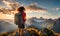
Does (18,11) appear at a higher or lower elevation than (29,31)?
higher

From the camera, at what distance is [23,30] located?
595cm

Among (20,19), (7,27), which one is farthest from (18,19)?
(7,27)

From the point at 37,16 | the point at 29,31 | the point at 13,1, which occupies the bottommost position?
the point at 29,31

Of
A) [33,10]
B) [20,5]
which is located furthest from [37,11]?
[20,5]

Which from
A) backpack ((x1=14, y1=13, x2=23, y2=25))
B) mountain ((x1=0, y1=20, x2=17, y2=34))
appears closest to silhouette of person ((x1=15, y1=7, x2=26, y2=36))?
backpack ((x1=14, y1=13, x2=23, y2=25))

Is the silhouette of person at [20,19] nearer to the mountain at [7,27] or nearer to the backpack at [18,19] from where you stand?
the backpack at [18,19]

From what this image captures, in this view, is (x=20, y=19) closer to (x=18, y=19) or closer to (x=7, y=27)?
(x=18, y=19)

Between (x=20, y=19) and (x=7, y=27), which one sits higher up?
(x=20, y=19)

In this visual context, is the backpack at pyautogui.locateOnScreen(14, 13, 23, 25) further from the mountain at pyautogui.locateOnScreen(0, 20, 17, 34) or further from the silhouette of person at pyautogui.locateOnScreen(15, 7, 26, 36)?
the mountain at pyautogui.locateOnScreen(0, 20, 17, 34)

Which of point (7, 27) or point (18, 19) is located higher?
point (18, 19)

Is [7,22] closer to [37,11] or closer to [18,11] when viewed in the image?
[18,11]

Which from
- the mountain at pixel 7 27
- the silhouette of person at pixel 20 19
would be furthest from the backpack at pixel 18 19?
the mountain at pixel 7 27

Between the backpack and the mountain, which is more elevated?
the backpack

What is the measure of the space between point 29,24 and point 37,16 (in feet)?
1.00
